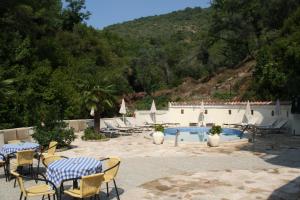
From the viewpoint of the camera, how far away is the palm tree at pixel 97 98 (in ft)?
71.5

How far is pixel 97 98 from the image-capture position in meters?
21.9

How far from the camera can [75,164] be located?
8.82 meters

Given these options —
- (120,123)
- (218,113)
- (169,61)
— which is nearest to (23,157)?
(120,123)

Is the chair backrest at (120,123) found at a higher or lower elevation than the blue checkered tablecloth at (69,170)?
higher

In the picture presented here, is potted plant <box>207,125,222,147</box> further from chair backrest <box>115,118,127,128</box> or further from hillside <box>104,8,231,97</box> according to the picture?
hillside <box>104,8,231,97</box>

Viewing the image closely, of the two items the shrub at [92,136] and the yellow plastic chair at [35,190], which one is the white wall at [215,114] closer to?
the shrub at [92,136]

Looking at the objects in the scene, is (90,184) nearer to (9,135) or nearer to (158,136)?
(158,136)

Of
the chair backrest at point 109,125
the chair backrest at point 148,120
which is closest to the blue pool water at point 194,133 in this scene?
the chair backrest at point 148,120

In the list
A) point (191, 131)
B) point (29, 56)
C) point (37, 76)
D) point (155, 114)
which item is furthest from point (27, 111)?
point (191, 131)

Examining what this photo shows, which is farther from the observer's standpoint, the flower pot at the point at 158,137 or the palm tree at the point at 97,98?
the palm tree at the point at 97,98

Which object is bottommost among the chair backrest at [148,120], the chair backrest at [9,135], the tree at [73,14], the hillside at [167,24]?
the chair backrest at [9,135]

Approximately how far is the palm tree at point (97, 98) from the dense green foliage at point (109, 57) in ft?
0.21

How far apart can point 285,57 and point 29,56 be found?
21.4m

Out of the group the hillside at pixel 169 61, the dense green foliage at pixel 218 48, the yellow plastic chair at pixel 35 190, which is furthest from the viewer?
the hillside at pixel 169 61
